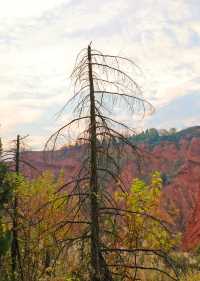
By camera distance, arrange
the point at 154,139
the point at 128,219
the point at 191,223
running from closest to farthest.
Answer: the point at 128,219
the point at 191,223
the point at 154,139

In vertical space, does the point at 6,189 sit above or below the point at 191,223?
above

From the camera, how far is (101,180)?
9.00 metres

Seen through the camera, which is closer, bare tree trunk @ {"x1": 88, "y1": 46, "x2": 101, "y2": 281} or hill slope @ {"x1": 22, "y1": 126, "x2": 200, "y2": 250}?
bare tree trunk @ {"x1": 88, "y1": 46, "x2": 101, "y2": 281}

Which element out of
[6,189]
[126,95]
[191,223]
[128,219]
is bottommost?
[191,223]

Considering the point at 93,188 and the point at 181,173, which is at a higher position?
the point at 93,188

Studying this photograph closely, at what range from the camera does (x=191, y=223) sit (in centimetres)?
7500

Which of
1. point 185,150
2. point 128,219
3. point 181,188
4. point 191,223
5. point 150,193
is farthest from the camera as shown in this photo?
point 185,150

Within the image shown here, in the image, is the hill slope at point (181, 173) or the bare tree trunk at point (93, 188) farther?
the hill slope at point (181, 173)

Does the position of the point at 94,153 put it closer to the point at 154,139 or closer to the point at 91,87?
the point at 91,87

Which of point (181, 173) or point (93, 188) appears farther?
point (181, 173)

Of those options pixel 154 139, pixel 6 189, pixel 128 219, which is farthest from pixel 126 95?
pixel 154 139

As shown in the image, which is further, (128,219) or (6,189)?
(128,219)

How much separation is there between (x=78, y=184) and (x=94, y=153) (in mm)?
723

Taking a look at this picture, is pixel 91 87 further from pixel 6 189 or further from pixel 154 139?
pixel 154 139
